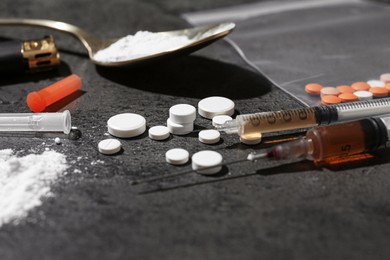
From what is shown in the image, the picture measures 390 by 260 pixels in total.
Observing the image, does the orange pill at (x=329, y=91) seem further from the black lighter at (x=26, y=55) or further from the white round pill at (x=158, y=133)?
the black lighter at (x=26, y=55)

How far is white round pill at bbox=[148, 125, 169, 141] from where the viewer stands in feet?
2.01

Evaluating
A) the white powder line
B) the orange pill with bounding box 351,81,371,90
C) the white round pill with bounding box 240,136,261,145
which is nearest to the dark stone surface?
the white round pill with bounding box 240,136,261,145

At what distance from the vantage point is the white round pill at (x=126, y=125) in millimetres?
618

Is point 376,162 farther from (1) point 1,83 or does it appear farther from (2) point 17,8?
Result: (2) point 17,8

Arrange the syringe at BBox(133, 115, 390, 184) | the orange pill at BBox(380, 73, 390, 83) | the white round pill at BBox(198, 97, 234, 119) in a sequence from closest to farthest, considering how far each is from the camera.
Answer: the syringe at BBox(133, 115, 390, 184) < the white round pill at BBox(198, 97, 234, 119) < the orange pill at BBox(380, 73, 390, 83)

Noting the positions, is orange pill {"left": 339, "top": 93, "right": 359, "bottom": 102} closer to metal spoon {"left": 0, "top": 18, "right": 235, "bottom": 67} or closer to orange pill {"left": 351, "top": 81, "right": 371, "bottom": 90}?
orange pill {"left": 351, "top": 81, "right": 371, "bottom": 90}

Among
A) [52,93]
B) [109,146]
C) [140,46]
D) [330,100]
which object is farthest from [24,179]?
[330,100]

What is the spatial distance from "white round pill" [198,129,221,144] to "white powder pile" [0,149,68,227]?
0.54ft

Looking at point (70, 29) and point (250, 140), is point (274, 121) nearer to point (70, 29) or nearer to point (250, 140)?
point (250, 140)

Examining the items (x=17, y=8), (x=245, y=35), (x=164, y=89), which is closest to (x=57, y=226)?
(x=164, y=89)

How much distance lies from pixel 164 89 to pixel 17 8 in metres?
0.54

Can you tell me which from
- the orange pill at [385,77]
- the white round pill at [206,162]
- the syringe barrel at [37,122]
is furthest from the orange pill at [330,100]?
the syringe barrel at [37,122]

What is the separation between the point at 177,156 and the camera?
0.56 meters

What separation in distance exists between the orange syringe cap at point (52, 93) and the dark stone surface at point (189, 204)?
2cm
